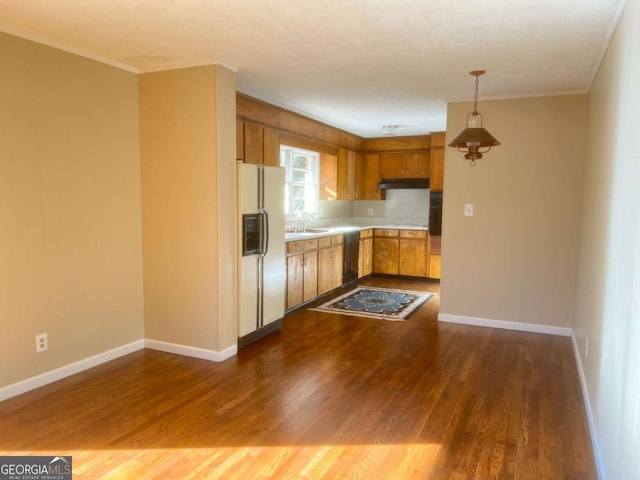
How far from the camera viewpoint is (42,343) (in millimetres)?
3248

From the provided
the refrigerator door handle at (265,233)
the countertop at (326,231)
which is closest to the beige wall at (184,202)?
the refrigerator door handle at (265,233)

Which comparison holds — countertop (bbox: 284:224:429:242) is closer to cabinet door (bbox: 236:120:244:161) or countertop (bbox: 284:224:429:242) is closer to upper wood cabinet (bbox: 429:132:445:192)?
upper wood cabinet (bbox: 429:132:445:192)

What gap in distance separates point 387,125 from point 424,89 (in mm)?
2125

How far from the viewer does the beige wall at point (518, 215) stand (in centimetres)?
445

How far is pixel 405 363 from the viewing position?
3791mm

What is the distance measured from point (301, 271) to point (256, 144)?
5.10 ft

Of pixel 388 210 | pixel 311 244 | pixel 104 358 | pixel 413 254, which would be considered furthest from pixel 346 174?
pixel 104 358

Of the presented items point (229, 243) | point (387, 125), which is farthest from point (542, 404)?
point (387, 125)

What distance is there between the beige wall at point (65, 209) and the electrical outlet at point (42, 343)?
0.04 meters

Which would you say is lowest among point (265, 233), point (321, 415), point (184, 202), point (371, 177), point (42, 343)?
point (321, 415)

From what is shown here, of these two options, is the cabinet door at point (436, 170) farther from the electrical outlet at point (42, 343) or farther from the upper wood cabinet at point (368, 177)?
the electrical outlet at point (42, 343)

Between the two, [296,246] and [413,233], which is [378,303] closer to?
[296,246]

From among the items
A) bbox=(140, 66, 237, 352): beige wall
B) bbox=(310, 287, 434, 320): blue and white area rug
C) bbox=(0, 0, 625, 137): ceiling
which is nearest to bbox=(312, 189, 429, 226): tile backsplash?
bbox=(310, 287, 434, 320): blue and white area rug

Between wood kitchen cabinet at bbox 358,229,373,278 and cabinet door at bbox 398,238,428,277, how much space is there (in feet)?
1.59
